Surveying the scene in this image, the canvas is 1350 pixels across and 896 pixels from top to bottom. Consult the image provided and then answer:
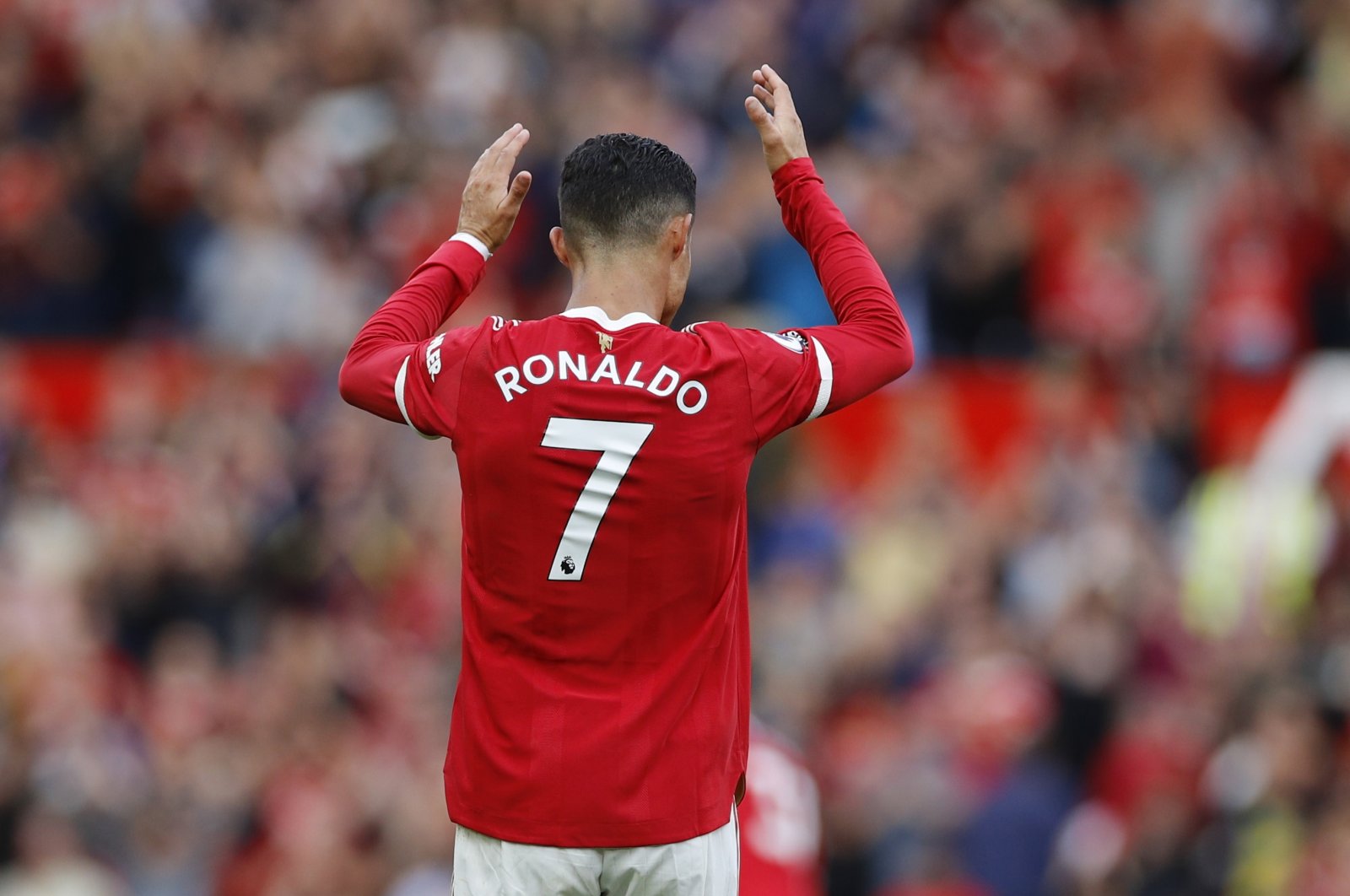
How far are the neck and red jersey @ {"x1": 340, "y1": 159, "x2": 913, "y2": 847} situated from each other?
0.03m

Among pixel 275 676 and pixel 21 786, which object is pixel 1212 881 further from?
pixel 21 786

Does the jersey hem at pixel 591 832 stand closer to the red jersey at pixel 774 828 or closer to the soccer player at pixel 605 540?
the soccer player at pixel 605 540

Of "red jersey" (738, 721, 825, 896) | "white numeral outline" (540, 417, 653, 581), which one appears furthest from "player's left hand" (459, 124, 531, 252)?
"red jersey" (738, 721, 825, 896)

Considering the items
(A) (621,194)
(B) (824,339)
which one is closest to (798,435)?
(B) (824,339)

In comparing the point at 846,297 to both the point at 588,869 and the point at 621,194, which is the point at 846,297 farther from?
the point at 588,869

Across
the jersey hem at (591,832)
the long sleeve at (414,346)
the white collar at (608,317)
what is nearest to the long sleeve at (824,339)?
the white collar at (608,317)

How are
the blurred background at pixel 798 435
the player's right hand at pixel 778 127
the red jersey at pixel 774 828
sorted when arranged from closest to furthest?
the player's right hand at pixel 778 127 → the red jersey at pixel 774 828 → the blurred background at pixel 798 435

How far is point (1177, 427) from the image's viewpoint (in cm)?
1114

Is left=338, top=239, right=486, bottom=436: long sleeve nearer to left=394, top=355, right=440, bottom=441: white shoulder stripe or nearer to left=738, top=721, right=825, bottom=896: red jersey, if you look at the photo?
left=394, top=355, right=440, bottom=441: white shoulder stripe

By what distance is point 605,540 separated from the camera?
411 cm

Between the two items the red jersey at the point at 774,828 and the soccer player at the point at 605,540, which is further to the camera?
the red jersey at the point at 774,828

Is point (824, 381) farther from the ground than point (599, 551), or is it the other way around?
point (824, 381)

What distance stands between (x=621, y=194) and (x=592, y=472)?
56 centimetres

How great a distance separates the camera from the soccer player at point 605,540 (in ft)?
13.4
